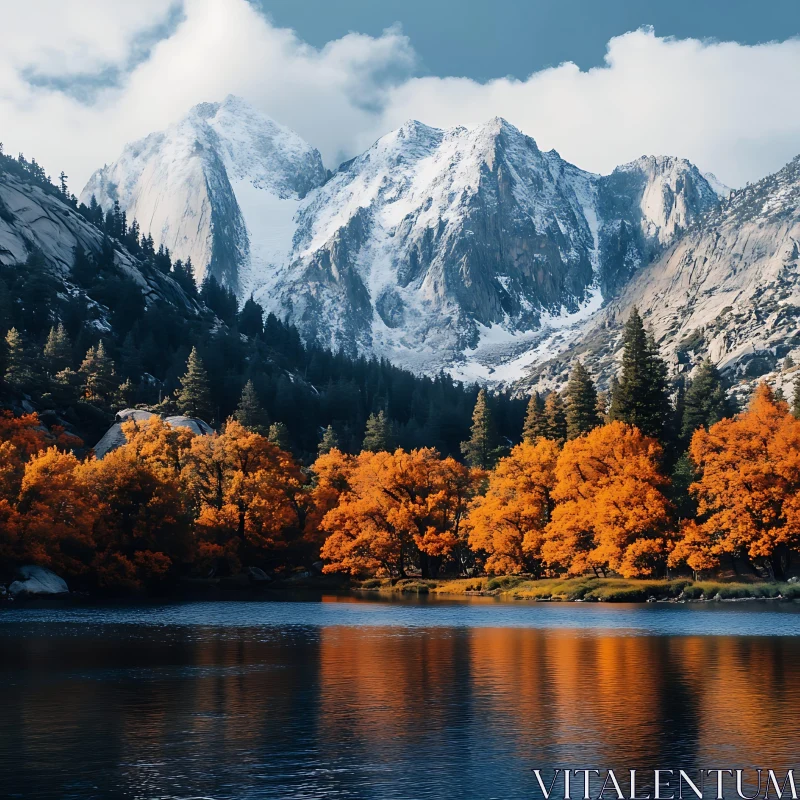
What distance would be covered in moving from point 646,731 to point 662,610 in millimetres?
48683

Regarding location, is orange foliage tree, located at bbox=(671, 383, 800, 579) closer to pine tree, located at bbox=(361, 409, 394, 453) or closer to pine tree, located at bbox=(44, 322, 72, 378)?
pine tree, located at bbox=(361, 409, 394, 453)

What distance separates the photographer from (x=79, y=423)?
6053 inches

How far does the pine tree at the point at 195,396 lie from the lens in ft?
580

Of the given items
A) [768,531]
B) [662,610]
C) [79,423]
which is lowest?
[662,610]

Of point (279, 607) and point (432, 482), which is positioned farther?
point (432, 482)

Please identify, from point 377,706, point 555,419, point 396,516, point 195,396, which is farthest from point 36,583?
point 555,419

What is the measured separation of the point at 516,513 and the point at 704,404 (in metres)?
49.7

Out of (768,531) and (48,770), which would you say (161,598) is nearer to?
(768,531)

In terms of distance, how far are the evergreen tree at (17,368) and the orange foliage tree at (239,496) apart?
44.0 m

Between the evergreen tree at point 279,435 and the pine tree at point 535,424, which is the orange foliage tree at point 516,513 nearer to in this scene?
the pine tree at point 535,424

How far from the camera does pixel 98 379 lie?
17350cm

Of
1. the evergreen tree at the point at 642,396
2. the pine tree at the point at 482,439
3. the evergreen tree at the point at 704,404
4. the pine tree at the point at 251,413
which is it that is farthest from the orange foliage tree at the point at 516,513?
the pine tree at the point at 251,413

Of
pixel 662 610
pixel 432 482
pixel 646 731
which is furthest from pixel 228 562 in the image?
pixel 646 731

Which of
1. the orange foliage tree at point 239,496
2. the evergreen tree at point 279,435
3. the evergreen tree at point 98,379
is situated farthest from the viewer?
the evergreen tree at point 98,379
